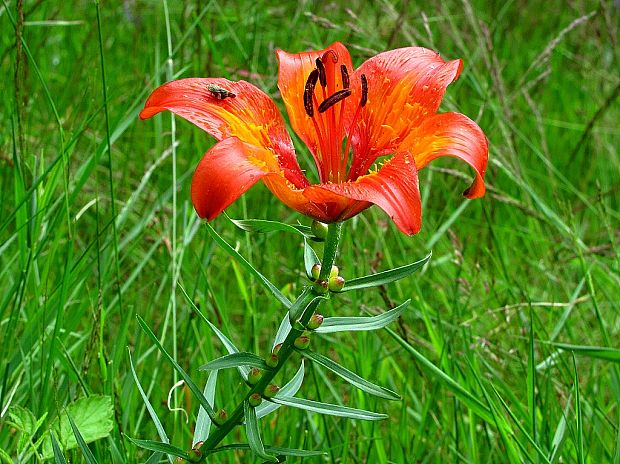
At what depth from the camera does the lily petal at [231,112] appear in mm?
1206

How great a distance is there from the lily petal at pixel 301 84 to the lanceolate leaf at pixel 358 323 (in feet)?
0.89

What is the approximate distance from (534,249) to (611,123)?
3.42 feet

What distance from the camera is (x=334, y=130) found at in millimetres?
1388

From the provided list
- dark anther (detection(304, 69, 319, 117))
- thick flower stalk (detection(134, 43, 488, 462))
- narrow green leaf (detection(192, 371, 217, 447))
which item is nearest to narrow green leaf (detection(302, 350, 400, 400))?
thick flower stalk (detection(134, 43, 488, 462))

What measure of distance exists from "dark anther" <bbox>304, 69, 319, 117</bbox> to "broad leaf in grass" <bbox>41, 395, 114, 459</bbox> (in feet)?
1.71

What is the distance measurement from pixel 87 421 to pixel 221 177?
0.57 metres

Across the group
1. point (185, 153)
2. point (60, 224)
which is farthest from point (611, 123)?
point (60, 224)

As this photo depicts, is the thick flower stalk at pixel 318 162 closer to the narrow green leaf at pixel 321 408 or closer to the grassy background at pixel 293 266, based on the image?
the narrow green leaf at pixel 321 408

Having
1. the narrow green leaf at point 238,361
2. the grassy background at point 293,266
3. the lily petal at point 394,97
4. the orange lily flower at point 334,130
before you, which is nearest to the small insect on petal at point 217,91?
the orange lily flower at point 334,130

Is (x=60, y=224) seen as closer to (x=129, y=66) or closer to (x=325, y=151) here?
(x=325, y=151)

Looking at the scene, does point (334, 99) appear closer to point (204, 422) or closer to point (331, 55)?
point (331, 55)

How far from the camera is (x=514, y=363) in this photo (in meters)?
2.24

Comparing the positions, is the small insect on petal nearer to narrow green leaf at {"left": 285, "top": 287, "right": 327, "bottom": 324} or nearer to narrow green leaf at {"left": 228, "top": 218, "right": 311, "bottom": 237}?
narrow green leaf at {"left": 228, "top": 218, "right": 311, "bottom": 237}

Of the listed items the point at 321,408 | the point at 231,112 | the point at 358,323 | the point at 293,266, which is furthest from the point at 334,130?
the point at 293,266
